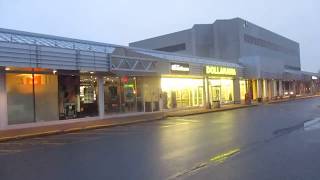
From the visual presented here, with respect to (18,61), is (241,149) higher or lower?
lower

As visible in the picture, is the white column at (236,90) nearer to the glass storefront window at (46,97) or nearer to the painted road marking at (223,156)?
the glass storefront window at (46,97)

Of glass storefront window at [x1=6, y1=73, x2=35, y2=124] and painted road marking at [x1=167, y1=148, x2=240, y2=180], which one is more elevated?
glass storefront window at [x1=6, y1=73, x2=35, y2=124]

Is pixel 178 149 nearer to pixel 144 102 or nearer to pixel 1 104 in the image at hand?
pixel 1 104

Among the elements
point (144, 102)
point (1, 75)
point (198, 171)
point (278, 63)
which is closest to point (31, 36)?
point (1, 75)

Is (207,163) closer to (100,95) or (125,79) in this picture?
(100,95)

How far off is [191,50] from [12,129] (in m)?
60.8

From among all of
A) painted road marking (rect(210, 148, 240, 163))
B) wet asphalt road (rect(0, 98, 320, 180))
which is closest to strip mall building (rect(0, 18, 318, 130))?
wet asphalt road (rect(0, 98, 320, 180))

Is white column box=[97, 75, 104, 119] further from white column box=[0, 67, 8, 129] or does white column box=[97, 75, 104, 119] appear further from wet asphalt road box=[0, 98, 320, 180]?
wet asphalt road box=[0, 98, 320, 180]

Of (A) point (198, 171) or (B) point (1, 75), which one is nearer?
(A) point (198, 171)

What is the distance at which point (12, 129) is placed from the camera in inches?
989

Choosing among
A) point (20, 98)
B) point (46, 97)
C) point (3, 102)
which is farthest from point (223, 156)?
point (46, 97)

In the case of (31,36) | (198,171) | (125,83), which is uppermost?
(31,36)

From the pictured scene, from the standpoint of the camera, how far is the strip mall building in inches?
1029

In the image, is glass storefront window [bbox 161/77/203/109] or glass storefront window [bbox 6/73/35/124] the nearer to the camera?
glass storefront window [bbox 6/73/35/124]
